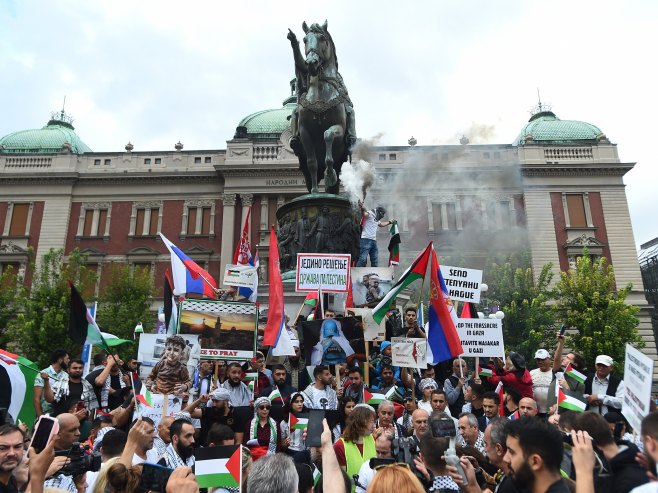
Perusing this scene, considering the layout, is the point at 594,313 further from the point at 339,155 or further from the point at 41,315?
the point at 41,315

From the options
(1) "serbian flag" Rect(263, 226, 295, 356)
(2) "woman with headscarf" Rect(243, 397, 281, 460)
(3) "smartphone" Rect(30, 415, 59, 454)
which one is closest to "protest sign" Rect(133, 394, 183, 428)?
(2) "woman with headscarf" Rect(243, 397, 281, 460)

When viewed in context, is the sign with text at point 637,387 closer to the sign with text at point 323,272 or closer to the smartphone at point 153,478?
the smartphone at point 153,478

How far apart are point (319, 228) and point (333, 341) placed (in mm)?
4360

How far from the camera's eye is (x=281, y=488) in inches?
121

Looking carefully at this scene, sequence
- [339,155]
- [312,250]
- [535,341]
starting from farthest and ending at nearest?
1. [535,341]
2. [339,155]
3. [312,250]

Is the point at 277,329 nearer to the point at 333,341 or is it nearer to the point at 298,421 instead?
the point at 333,341

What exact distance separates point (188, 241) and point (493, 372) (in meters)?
36.1

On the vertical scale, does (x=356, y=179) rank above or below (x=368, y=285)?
above

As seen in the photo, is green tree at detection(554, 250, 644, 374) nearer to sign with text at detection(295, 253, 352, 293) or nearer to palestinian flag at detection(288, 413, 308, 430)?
sign with text at detection(295, 253, 352, 293)

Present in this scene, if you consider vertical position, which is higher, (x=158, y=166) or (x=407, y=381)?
(x=158, y=166)

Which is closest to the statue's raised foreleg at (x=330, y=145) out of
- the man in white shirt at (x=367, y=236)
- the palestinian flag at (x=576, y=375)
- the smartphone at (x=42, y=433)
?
the man in white shirt at (x=367, y=236)

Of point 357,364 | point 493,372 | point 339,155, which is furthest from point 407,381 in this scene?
point 339,155

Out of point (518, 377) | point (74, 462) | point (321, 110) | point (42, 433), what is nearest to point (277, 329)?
Result: point (518, 377)

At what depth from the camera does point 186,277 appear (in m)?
11.4
